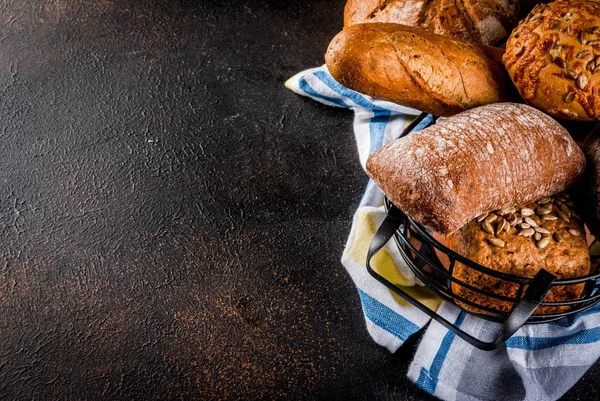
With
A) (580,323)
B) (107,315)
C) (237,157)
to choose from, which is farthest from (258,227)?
(580,323)

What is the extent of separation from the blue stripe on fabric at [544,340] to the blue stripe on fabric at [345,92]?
1.67ft

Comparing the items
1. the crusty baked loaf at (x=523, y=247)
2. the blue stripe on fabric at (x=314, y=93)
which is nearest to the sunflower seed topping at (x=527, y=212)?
the crusty baked loaf at (x=523, y=247)

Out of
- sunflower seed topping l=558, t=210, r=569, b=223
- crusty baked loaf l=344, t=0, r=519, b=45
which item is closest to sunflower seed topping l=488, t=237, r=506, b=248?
sunflower seed topping l=558, t=210, r=569, b=223

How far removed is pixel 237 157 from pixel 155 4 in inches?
A: 22.3

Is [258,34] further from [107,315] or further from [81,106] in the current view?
[107,315]

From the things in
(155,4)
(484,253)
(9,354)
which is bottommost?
(9,354)

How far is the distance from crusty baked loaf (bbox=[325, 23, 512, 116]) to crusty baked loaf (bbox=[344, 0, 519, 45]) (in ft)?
0.34

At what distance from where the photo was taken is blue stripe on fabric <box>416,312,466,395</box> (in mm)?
890

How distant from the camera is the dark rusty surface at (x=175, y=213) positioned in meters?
0.91

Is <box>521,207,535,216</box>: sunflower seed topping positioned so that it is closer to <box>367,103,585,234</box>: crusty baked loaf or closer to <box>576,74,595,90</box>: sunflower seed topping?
<box>367,103,585,234</box>: crusty baked loaf

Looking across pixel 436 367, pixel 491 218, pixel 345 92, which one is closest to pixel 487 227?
pixel 491 218

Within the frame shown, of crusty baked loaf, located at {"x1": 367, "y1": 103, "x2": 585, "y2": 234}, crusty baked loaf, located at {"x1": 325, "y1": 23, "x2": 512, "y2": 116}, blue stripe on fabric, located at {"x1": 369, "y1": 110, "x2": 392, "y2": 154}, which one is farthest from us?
blue stripe on fabric, located at {"x1": 369, "y1": 110, "x2": 392, "y2": 154}

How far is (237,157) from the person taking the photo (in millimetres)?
1155

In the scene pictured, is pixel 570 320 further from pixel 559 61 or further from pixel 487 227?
pixel 559 61
